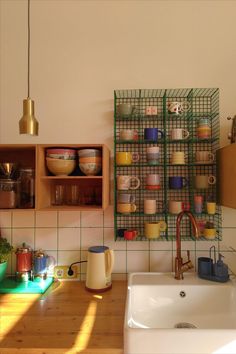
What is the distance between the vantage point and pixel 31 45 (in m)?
1.65

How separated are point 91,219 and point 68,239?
192 millimetres

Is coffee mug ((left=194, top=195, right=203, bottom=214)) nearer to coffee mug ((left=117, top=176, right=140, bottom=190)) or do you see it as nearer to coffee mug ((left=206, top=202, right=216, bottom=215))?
coffee mug ((left=206, top=202, right=216, bottom=215))

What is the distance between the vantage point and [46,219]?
1.62 meters

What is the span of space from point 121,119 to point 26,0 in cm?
100

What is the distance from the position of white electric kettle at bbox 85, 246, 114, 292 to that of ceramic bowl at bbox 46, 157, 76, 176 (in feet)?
1.55

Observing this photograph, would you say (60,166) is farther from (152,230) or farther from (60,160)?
(152,230)

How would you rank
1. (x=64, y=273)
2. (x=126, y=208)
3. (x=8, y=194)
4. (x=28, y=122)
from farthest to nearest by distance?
(x=64, y=273)
(x=126, y=208)
(x=8, y=194)
(x=28, y=122)

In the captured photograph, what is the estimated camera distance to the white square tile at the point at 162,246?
1593mm

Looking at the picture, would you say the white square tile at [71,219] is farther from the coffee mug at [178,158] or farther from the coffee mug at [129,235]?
the coffee mug at [178,158]

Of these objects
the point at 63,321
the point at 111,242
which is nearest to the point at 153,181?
the point at 111,242

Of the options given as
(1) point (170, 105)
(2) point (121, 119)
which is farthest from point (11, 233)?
(1) point (170, 105)

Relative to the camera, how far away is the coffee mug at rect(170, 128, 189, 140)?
1.48 m

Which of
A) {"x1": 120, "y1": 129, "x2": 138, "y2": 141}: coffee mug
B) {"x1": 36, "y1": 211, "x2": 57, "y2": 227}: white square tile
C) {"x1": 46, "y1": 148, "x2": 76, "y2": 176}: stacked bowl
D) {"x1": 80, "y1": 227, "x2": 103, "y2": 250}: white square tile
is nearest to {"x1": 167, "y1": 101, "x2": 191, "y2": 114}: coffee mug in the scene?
{"x1": 120, "y1": 129, "x2": 138, "y2": 141}: coffee mug

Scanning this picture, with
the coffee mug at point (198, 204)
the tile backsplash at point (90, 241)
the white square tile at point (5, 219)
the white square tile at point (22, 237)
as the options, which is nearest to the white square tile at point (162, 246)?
the tile backsplash at point (90, 241)
